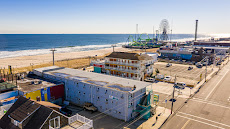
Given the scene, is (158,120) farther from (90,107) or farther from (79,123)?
(79,123)

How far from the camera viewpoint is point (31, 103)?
18.9 m

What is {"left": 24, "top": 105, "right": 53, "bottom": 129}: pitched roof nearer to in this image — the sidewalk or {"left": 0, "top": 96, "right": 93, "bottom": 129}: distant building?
{"left": 0, "top": 96, "right": 93, "bottom": 129}: distant building

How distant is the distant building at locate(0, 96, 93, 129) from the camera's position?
17000mm

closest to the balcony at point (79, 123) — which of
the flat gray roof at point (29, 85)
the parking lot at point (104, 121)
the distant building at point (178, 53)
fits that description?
the parking lot at point (104, 121)

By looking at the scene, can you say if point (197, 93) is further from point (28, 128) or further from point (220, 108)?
point (28, 128)

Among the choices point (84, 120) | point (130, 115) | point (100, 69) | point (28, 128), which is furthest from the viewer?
point (100, 69)

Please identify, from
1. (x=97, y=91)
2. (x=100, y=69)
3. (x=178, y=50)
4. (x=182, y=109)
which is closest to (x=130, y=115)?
(x=97, y=91)

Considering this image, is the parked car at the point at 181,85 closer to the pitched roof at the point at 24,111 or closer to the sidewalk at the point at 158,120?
the sidewalk at the point at 158,120

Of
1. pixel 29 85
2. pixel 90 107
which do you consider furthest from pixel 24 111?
pixel 29 85

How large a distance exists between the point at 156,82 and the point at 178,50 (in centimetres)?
4604

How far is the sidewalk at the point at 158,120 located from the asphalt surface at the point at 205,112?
910 millimetres

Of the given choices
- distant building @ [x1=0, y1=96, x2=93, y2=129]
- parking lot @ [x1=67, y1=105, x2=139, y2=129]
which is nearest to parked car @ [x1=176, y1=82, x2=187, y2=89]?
parking lot @ [x1=67, y1=105, x2=139, y2=129]

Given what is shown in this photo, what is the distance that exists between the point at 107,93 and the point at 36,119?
13504mm

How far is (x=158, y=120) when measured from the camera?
27.4 meters
